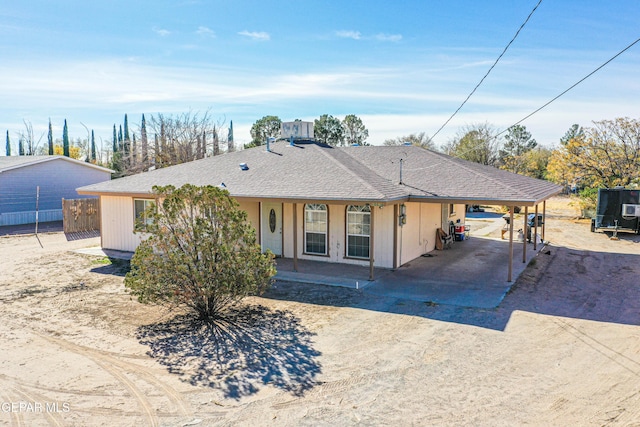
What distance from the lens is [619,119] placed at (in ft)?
91.6

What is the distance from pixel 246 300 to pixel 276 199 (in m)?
3.43

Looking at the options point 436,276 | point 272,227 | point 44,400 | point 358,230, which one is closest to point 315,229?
point 358,230

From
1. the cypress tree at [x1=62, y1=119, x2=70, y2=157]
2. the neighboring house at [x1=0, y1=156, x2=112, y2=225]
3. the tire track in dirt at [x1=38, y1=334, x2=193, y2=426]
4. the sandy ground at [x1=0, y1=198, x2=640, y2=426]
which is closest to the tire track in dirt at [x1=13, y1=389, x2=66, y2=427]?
the sandy ground at [x1=0, y1=198, x2=640, y2=426]

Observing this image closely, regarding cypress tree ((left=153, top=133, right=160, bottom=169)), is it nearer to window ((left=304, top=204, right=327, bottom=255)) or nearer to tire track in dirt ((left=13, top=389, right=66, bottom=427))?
window ((left=304, top=204, right=327, bottom=255))

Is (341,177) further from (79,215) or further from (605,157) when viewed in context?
(605,157)

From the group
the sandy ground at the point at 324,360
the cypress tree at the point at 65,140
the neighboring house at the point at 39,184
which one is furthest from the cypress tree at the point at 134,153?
the sandy ground at the point at 324,360

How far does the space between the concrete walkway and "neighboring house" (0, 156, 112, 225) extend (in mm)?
19557

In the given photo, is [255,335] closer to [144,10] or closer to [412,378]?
[412,378]

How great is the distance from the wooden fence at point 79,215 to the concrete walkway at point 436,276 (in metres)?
13.4

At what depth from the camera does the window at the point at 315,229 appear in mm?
14625

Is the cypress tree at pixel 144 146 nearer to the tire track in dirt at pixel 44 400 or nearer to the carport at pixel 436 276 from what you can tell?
the carport at pixel 436 276

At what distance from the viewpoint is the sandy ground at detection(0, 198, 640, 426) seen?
5.63 meters

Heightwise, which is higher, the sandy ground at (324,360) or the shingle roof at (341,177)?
the shingle roof at (341,177)

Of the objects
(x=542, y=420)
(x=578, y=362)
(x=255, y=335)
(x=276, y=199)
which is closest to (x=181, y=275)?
(x=255, y=335)
